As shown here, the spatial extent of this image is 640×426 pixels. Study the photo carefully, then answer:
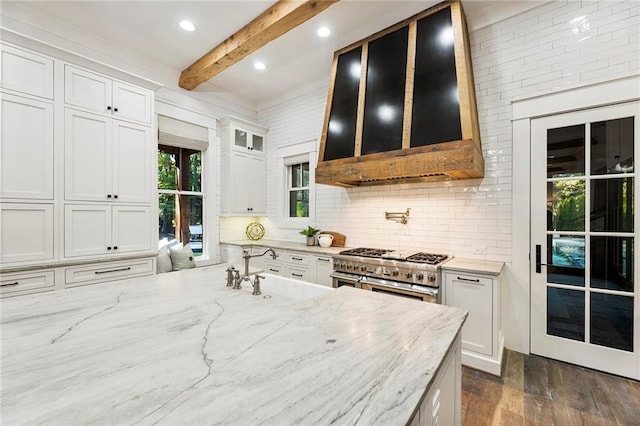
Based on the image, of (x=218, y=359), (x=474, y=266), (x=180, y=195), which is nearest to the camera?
(x=218, y=359)

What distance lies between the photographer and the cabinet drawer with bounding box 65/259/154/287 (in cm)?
272

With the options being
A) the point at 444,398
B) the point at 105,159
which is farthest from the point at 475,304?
the point at 105,159

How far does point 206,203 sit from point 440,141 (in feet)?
11.2

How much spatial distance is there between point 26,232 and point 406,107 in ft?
11.9

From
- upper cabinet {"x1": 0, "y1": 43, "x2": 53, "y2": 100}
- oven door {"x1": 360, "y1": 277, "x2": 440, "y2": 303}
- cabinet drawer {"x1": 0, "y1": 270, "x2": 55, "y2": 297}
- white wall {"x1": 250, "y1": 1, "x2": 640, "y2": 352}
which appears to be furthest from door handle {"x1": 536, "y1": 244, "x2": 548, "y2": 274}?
upper cabinet {"x1": 0, "y1": 43, "x2": 53, "y2": 100}

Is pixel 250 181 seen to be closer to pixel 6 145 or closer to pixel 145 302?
pixel 6 145

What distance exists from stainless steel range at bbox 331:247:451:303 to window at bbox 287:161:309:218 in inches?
61.6

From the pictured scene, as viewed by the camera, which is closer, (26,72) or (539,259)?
(26,72)

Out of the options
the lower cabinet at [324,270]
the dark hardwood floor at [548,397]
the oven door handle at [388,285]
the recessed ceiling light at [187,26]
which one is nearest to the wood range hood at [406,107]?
the lower cabinet at [324,270]

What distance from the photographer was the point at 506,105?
9.11 feet

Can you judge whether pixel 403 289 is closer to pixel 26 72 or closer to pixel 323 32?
pixel 323 32

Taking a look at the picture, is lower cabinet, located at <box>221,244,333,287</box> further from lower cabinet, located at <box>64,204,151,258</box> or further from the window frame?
lower cabinet, located at <box>64,204,151,258</box>

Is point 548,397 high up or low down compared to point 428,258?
down

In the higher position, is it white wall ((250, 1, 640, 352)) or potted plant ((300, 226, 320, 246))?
white wall ((250, 1, 640, 352))
